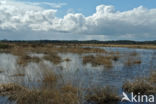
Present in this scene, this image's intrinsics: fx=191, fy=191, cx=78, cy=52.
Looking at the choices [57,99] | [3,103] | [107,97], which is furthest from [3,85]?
[107,97]

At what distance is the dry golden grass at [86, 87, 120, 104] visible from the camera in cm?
748

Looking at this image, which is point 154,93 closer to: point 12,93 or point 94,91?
point 94,91

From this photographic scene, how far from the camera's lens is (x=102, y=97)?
7.50m

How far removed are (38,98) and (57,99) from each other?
758 millimetres

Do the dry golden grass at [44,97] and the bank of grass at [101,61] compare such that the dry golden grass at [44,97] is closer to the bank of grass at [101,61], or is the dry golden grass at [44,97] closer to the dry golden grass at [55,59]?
the bank of grass at [101,61]

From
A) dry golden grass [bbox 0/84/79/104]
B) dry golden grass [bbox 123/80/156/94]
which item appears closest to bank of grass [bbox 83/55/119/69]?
dry golden grass [bbox 123/80/156/94]

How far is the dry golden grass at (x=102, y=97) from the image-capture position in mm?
7480

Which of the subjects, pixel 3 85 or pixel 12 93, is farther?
pixel 3 85

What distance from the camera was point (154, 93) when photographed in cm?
840

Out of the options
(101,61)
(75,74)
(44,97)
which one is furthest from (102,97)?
(101,61)

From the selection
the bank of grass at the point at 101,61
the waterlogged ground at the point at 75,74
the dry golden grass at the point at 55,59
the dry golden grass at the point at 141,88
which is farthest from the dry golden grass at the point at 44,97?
the dry golden grass at the point at 55,59

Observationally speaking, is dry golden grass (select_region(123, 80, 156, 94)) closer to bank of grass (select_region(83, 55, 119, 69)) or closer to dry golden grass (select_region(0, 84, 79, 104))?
dry golden grass (select_region(0, 84, 79, 104))

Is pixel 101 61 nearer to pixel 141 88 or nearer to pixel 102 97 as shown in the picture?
pixel 141 88

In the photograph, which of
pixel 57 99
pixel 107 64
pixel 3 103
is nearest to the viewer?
pixel 57 99
